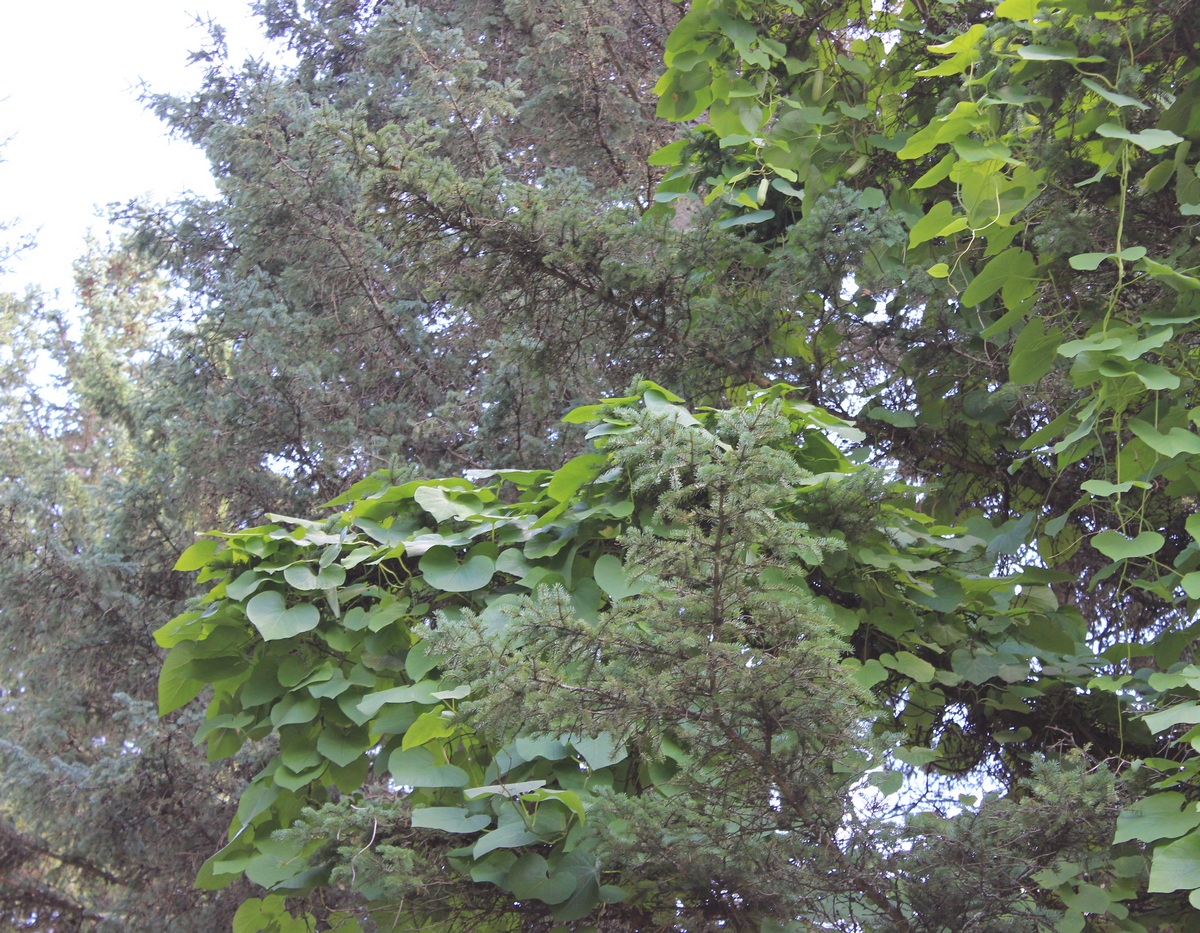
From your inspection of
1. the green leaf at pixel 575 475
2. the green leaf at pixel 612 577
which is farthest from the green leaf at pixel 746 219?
the green leaf at pixel 612 577

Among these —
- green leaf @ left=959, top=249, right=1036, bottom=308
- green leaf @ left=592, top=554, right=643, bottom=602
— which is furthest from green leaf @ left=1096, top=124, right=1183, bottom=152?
green leaf @ left=592, top=554, right=643, bottom=602

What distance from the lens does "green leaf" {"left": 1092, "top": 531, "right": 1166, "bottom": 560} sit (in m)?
1.64

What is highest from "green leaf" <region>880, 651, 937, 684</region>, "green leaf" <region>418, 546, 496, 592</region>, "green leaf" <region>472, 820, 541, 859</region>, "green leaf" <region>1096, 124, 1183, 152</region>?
"green leaf" <region>1096, 124, 1183, 152</region>

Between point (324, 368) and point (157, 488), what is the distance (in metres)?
1.18

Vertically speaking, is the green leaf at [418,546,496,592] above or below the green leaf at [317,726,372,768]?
above

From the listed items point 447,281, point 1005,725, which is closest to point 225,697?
point 447,281

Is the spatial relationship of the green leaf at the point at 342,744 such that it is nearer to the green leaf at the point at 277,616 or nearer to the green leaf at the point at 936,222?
the green leaf at the point at 277,616

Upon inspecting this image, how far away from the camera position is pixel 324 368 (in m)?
5.73

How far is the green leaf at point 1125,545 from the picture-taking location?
5.40 ft

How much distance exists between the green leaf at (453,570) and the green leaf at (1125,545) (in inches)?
42.8

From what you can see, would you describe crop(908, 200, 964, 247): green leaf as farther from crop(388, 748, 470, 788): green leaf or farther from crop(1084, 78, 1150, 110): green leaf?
crop(388, 748, 470, 788): green leaf

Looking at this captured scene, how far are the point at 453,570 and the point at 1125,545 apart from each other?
1.20 meters

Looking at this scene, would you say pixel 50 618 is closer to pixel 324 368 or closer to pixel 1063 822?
pixel 324 368

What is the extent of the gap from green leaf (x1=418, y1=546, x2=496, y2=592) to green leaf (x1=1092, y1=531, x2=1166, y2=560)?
109 centimetres
